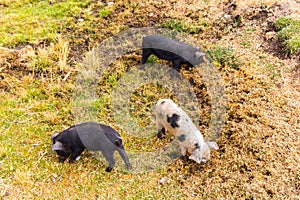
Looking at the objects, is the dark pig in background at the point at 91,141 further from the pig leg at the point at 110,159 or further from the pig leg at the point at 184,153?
the pig leg at the point at 184,153

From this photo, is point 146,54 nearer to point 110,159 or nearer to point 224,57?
point 224,57

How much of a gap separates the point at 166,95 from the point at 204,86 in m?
0.90

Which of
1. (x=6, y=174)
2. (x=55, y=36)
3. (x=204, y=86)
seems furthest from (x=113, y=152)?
(x=55, y=36)

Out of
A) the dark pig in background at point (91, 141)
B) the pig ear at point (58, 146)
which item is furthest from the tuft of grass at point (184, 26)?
the pig ear at point (58, 146)

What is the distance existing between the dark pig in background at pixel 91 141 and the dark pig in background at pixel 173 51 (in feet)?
8.45

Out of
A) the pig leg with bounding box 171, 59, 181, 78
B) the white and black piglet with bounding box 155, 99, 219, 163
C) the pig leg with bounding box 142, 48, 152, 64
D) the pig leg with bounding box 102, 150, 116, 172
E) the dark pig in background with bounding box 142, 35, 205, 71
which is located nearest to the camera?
the white and black piglet with bounding box 155, 99, 219, 163

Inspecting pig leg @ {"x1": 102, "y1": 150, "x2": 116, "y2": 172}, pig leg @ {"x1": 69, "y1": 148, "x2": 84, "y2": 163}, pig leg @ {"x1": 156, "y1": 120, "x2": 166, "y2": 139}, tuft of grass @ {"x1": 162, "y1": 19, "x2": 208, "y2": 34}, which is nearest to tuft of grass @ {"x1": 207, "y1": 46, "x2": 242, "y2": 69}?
tuft of grass @ {"x1": 162, "y1": 19, "x2": 208, "y2": 34}

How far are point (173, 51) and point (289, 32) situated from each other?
3062 millimetres

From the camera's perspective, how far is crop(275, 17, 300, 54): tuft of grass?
7.20 metres

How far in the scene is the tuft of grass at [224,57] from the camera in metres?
7.28

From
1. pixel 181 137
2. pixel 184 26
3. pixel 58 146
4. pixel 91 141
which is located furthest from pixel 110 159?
pixel 184 26

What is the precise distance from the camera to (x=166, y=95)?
22.5 ft

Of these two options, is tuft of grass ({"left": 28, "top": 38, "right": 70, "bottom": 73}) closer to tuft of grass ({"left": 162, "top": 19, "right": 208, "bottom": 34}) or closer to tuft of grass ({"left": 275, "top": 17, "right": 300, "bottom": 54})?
tuft of grass ({"left": 162, "top": 19, "right": 208, "bottom": 34})

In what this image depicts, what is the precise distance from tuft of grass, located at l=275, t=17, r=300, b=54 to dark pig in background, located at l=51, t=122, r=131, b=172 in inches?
191
